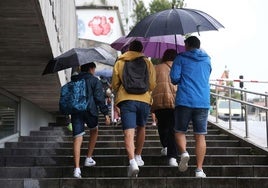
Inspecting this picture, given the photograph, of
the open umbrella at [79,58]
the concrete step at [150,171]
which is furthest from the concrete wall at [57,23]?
the concrete step at [150,171]

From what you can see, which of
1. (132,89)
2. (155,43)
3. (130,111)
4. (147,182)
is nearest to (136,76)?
(132,89)

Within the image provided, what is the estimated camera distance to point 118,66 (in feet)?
23.3

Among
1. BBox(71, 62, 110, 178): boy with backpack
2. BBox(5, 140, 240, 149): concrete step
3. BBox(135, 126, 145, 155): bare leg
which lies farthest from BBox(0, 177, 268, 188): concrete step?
BBox(5, 140, 240, 149): concrete step

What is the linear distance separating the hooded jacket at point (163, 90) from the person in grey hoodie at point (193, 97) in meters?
0.68

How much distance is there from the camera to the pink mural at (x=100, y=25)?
32.8 metres

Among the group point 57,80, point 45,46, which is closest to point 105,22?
point 57,80

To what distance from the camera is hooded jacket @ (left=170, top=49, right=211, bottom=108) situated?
677cm

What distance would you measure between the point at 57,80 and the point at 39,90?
4.24ft

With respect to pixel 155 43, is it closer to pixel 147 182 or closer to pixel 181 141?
pixel 181 141

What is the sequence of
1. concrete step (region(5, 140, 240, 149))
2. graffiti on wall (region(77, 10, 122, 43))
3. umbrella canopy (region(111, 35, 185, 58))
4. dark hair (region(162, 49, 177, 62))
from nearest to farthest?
dark hair (region(162, 49, 177, 62)) < umbrella canopy (region(111, 35, 185, 58)) < concrete step (region(5, 140, 240, 149)) < graffiti on wall (region(77, 10, 122, 43))

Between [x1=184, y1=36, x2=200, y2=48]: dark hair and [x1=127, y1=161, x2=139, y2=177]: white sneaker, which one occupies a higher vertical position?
[x1=184, y1=36, x2=200, y2=48]: dark hair

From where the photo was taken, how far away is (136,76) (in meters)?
7.04

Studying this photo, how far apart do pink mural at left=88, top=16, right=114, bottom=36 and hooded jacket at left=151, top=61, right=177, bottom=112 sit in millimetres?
25225

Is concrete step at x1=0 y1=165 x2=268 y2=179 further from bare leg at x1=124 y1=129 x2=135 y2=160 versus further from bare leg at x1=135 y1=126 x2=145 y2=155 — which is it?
bare leg at x1=124 y1=129 x2=135 y2=160
